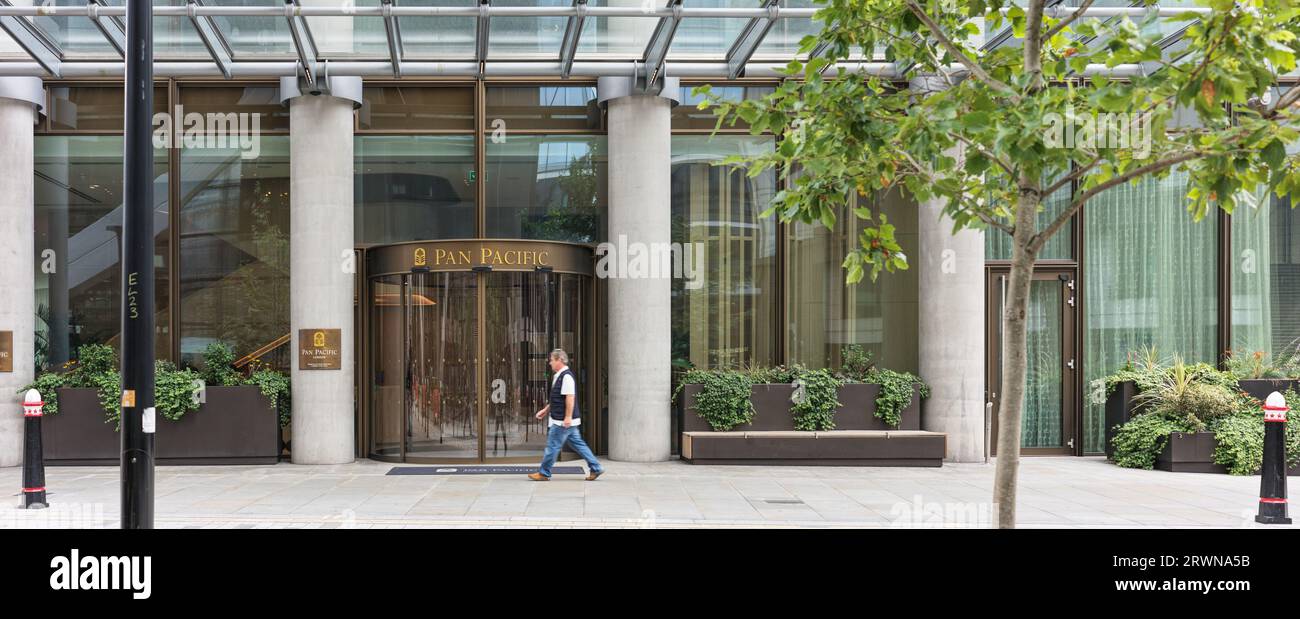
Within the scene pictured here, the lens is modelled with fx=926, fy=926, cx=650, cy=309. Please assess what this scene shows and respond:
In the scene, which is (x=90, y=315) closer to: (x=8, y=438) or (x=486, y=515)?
(x=8, y=438)

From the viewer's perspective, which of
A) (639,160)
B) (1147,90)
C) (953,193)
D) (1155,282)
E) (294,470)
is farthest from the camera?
(1155,282)

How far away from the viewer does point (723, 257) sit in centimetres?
1488

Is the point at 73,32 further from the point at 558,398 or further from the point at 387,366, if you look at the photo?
the point at 558,398

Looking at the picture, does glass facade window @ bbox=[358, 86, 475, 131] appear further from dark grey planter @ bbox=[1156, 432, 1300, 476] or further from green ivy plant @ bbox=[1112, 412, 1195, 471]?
dark grey planter @ bbox=[1156, 432, 1300, 476]

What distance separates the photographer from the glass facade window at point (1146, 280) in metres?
15.2

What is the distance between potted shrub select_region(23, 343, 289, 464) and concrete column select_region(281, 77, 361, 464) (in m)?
0.52

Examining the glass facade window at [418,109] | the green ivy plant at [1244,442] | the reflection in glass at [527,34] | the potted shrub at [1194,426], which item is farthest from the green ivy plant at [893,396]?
the glass facade window at [418,109]

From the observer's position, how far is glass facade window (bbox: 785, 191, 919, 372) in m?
15.0

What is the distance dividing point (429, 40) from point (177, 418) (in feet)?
21.4

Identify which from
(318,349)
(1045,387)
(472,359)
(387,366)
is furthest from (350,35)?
(1045,387)

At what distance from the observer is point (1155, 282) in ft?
50.2
